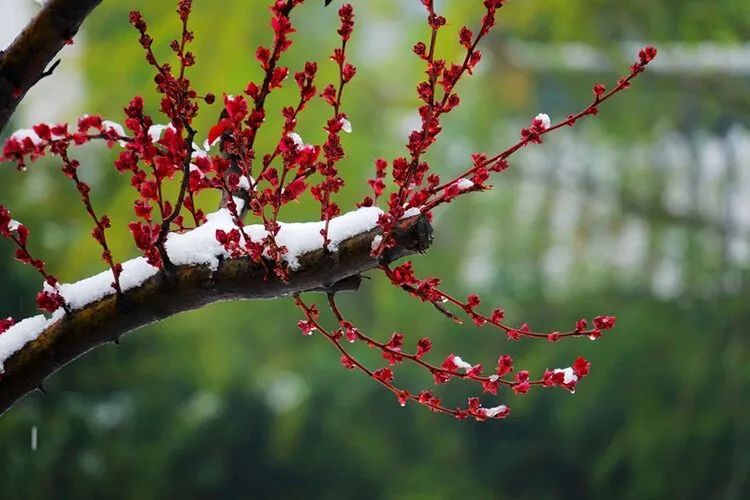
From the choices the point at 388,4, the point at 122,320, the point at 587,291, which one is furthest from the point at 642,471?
the point at 122,320

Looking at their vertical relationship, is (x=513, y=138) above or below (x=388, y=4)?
below

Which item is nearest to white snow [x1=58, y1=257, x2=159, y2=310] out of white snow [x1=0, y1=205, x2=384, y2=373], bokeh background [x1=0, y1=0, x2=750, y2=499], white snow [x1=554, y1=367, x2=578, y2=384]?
white snow [x1=0, y1=205, x2=384, y2=373]

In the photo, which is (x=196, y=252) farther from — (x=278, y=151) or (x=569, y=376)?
(x=569, y=376)

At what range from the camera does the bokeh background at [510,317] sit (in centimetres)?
318

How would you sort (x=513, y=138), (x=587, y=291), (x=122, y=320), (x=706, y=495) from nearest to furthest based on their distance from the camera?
(x=122, y=320), (x=706, y=495), (x=587, y=291), (x=513, y=138)

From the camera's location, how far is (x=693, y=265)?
335cm

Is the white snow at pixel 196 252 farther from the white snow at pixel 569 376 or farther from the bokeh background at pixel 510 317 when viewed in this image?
the bokeh background at pixel 510 317

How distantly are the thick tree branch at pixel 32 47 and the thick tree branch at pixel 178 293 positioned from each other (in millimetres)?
142

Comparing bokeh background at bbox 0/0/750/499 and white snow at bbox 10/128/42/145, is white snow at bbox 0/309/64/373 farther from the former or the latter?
bokeh background at bbox 0/0/750/499

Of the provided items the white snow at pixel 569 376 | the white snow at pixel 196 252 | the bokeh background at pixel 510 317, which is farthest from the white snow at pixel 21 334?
the bokeh background at pixel 510 317

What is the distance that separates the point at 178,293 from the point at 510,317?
9.59 feet

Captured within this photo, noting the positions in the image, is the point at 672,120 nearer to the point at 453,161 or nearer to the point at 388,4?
the point at 453,161

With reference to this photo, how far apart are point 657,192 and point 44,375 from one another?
3172 millimetres

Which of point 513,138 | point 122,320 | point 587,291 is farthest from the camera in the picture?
point 513,138
